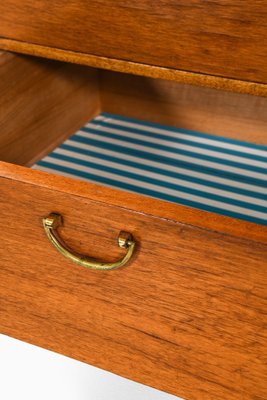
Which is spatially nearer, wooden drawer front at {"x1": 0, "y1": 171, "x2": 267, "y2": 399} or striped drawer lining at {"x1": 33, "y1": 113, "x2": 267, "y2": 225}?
wooden drawer front at {"x1": 0, "y1": 171, "x2": 267, "y2": 399}

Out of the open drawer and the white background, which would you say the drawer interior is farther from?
the white background

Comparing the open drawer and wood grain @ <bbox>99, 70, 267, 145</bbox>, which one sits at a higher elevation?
wood grain @ <bbox>99, 70, 267, 145</bbox>

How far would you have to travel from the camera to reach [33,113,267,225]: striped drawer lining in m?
0.72

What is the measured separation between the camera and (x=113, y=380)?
658 millimetres

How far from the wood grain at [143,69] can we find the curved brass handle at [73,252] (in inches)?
8.0

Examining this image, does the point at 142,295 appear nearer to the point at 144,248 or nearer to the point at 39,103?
the point at 144,248

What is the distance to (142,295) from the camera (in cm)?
53

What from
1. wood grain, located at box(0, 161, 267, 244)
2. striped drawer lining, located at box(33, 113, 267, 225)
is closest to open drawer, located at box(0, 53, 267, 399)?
wood grain, located at box(0, 161, 267, 244)

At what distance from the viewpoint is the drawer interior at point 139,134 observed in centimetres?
74

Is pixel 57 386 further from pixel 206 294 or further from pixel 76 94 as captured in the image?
pixel 76 94

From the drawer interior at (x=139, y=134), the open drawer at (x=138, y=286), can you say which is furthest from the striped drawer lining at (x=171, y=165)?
the open drawer at (x=138, y=286)

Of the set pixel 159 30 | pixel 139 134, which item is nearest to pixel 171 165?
pixel 139 134

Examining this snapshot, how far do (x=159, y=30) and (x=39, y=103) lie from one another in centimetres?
29

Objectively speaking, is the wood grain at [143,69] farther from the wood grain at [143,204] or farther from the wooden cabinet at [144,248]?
the wood grain at [143,204]
